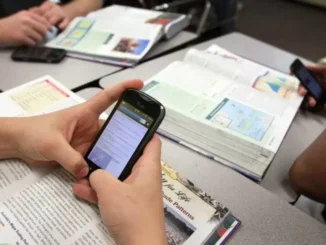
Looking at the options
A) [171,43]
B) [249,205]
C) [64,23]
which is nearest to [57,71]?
[64,23]

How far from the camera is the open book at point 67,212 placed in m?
0.50

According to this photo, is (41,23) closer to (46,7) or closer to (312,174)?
(46,7)

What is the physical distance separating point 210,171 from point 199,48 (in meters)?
0.56

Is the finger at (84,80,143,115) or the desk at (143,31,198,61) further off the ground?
the finger at (84,80,143,115)

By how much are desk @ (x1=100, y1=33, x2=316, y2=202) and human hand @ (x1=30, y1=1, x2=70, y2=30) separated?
35 cm

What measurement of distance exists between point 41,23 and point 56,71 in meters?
0.22

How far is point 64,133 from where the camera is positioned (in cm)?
59

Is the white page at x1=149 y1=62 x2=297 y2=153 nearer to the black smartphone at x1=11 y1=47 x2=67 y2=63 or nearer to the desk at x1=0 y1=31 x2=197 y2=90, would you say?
the desk at x1=0 y1=31 x2=197 y2=90

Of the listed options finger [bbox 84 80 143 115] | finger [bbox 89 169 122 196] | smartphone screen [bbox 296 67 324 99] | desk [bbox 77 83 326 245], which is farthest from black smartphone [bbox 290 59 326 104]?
finger [bbox 89 169 122 196]

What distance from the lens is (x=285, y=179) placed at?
26.8 inches

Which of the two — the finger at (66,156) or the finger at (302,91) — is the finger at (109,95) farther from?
the finger at (302,91)

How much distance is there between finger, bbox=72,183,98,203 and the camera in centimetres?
53

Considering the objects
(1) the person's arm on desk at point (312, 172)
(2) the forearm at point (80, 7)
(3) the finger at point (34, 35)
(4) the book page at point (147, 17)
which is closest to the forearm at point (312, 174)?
(1) the person's arm on desk at point (312, 172)

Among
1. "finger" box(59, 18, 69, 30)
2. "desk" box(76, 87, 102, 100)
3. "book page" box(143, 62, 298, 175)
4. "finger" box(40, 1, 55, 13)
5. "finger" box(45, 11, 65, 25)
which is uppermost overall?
"finger" box(40, 1, 55, 13)
